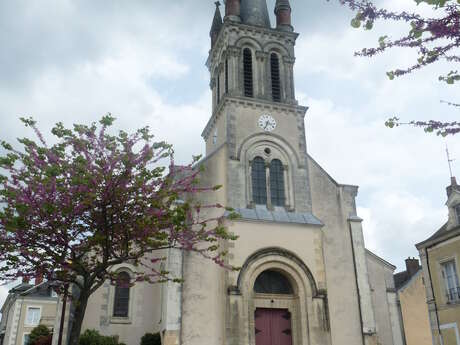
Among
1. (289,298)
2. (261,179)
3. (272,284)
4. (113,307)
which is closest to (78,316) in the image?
(113,307)

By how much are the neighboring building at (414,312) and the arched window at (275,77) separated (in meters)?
11.0

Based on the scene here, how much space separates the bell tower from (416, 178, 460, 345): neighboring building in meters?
5.25

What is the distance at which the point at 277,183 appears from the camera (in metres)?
21.2

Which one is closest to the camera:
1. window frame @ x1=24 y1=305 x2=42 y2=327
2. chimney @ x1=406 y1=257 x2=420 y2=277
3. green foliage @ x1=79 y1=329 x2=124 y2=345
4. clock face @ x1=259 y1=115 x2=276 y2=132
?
green foliage @ x1=79 y1=329 x2=124 y2=345

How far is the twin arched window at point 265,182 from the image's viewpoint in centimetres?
2077

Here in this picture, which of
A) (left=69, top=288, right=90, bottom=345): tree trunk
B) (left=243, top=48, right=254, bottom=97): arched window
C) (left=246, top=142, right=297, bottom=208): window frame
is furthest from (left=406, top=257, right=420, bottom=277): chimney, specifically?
(left=69, top=288, right=90, bottom=345): tree trunk

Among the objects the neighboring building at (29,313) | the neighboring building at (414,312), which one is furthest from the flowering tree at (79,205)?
the neighboring building at (29,313)

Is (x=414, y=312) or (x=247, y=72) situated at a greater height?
(x=247, y=72)

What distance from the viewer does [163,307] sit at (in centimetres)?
1819

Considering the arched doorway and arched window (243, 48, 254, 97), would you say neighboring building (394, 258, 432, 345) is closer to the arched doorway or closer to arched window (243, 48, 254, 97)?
the arched doorway

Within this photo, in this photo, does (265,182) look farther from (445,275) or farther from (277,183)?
(445,275)

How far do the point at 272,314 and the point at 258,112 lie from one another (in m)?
8.79

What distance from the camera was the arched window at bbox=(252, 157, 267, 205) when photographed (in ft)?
67.9

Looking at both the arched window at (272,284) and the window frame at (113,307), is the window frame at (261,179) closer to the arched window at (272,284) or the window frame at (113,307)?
the arched window at (272,284)
